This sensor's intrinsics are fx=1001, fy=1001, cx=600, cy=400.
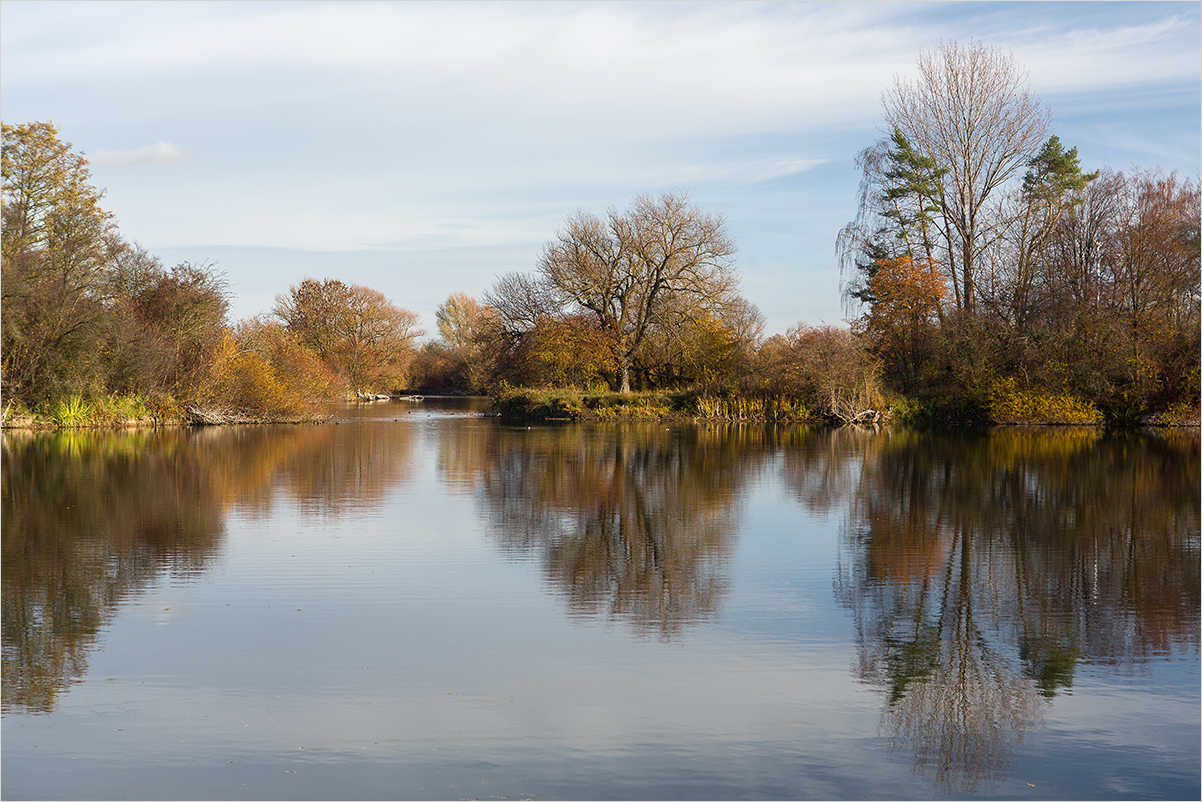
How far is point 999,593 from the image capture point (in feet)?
26.1

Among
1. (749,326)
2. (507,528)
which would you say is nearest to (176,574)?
(507,528)

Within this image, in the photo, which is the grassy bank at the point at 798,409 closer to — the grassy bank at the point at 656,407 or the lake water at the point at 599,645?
the grassy bank at the point at 656,407

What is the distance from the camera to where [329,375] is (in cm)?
4147

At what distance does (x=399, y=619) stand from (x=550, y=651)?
4.65 ft

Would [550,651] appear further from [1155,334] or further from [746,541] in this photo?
[1155,334]

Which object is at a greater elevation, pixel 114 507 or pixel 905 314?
pixel 905 314

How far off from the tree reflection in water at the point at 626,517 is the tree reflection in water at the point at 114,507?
7.44 ft

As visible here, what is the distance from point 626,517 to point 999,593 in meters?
4.96

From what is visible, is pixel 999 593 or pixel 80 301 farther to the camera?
pixel 80 301

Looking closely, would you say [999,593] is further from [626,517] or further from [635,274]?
[635,274]

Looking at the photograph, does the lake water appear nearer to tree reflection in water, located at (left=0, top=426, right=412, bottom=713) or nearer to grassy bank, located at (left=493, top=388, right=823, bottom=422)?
tree reflection in water, located at (left=0, top=426, right=412, bottom=713)

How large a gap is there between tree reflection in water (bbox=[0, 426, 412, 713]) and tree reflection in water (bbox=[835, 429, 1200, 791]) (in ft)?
15.8

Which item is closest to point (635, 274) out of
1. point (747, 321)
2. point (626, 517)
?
point (747, 321)

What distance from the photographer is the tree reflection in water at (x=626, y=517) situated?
7.88 meters
